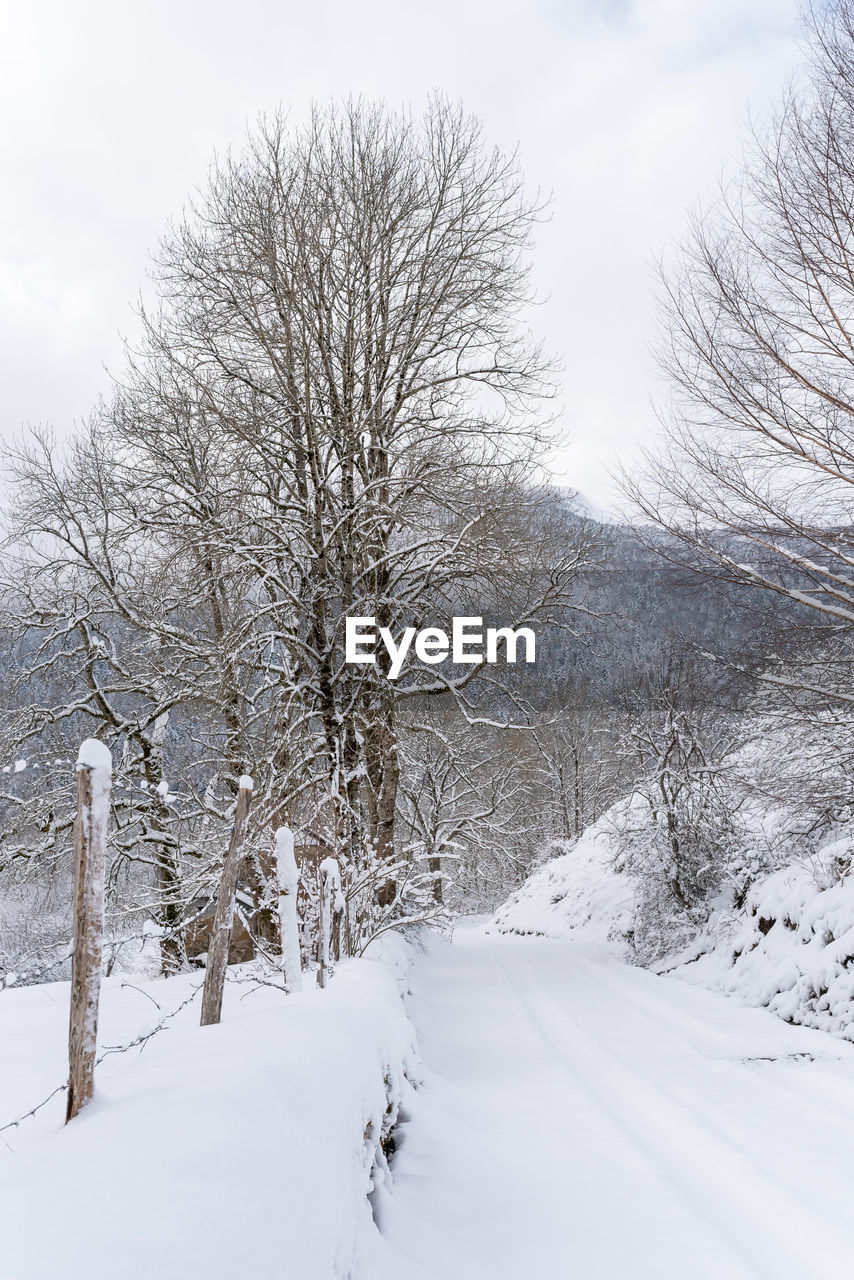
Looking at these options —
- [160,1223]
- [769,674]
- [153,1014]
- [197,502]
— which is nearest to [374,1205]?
[160,1223]

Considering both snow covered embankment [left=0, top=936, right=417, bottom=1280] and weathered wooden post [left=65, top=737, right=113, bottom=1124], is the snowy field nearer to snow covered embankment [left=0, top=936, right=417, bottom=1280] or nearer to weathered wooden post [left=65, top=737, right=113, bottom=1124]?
snow covered embankment [left=0, top=936, right=417, bottom=1280]

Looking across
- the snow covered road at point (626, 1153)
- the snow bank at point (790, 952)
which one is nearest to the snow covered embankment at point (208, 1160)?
the snow covered road at point (626, 1153)

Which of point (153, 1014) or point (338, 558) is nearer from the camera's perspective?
point (153, 1014)

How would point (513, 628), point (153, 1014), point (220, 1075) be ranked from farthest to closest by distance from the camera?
point (513, 628) < point (153, 1014) < point (220, 1075)

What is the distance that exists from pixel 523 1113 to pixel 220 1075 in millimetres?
3527

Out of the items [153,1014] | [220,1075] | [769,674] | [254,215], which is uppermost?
[254,215]

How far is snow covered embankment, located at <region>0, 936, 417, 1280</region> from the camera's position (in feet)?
4.13

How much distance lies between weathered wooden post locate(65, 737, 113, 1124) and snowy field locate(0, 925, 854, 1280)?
12cm

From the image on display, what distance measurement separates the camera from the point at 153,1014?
16.5ft

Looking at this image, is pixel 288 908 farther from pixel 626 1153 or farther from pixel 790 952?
pixel 790 952

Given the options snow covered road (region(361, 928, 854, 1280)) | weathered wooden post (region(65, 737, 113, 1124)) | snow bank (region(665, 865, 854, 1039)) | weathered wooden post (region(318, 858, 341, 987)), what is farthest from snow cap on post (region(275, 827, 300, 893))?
snow bank (region(665, 865, 854, 1039))

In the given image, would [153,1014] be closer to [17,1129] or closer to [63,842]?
[17,1129]

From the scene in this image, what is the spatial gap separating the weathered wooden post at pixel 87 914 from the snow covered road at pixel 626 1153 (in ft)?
3.80

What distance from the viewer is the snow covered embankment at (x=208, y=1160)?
49.5 inches
